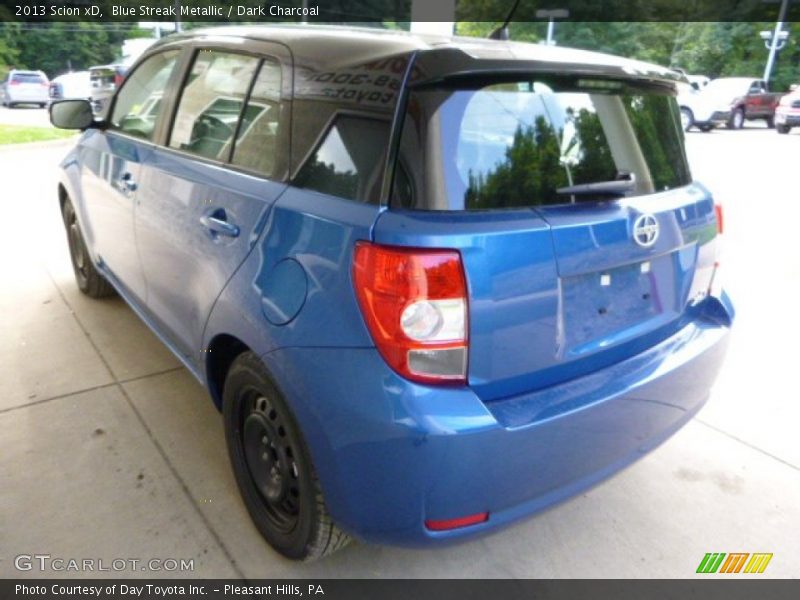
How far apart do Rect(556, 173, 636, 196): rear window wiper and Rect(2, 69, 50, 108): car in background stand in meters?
26.4

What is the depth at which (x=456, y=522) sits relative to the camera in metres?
1.64

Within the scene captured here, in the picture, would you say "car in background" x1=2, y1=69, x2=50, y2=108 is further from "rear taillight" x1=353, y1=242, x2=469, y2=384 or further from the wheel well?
"rear taillight" x1=353, y1=242, x2=469, y2=384

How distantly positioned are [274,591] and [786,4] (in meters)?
40.0

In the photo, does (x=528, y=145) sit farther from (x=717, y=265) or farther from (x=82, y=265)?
(x=82, y=265)

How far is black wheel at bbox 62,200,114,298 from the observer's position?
13.5 feet

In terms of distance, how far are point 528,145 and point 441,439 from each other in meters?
0.88

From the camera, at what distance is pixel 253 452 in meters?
2.22

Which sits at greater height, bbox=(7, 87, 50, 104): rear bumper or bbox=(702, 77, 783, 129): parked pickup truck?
bbox=(702, 77, 783, 129): parked pickup truck

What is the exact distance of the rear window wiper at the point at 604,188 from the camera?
1765 millimetres

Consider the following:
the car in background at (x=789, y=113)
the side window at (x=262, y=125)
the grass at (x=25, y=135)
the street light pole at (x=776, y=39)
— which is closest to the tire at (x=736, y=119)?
the car in background at (x=789, y=113)

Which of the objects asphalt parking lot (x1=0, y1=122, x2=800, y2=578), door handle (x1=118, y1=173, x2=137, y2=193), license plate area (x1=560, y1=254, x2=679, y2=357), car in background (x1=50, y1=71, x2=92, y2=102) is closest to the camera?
license plate area (x1=560, y1=254, x2=679, y2=357)

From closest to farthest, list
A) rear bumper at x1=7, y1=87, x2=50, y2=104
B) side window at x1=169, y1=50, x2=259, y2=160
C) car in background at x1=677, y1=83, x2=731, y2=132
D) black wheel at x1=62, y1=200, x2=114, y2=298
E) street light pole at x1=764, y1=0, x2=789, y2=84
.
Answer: side window at x1=169, y1=50, x2=259, y2=160
black wheel at x1=62, y1=200, x2=114, y2=298
car in background at x1=677, y1=83, x2=731, y2=132
rear bumper at x1=7, y1=87, x2=50, y2=104
street light pole at x1=764, y1=0, x2=789, y2=84

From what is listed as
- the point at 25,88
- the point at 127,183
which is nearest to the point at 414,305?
the point at 127,183

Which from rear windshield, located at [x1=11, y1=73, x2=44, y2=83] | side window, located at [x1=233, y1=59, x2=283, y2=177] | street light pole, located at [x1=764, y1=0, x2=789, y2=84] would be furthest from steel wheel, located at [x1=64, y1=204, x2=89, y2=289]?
street light pole, located at [x1=764, y1=0, x2=789, y2=84]
